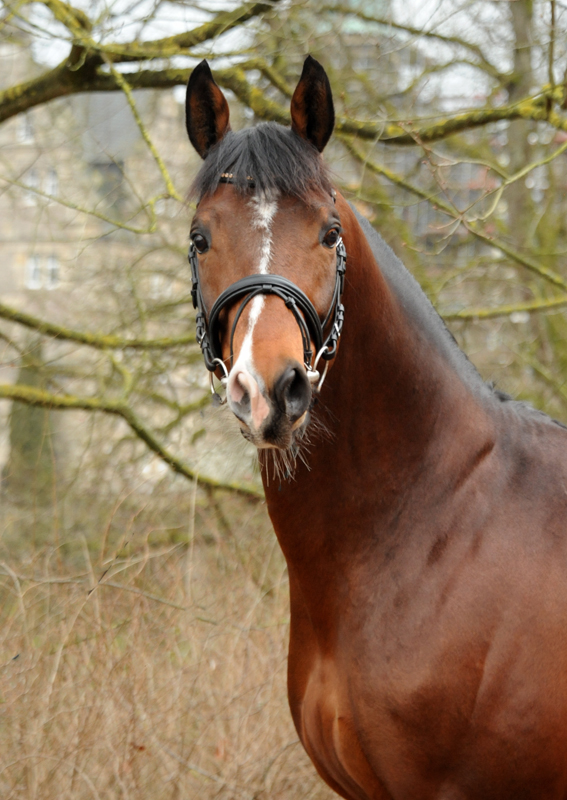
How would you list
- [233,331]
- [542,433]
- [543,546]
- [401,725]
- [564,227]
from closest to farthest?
[233,331]
[401,725]
[543,546]
[542,433]
[564,227]

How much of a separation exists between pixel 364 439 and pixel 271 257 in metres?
0.75

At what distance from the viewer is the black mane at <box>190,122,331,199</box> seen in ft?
7.88

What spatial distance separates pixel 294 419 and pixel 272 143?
94cm

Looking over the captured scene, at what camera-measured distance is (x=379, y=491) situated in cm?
268

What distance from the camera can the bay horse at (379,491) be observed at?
237cm

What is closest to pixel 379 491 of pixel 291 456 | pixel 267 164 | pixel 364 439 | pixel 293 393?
pixel 364 439

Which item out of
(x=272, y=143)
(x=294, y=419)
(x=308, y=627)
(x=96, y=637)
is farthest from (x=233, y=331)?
(x=96, y=637)

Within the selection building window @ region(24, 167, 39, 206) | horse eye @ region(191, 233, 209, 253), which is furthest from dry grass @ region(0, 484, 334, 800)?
building window @ region(24, 167, 39, 206)

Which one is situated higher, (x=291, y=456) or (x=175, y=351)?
(x=175, y=351)

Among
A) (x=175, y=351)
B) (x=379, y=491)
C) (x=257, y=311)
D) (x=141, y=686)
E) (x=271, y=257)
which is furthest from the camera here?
(x=175, y=351)

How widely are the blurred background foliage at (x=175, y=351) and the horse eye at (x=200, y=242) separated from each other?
0.52 meters

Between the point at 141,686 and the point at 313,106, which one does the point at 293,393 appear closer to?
the point at 313,106

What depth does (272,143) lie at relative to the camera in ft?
8.05

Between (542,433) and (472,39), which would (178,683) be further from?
(472,39)
